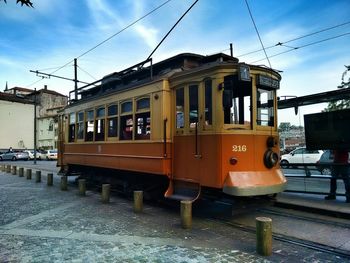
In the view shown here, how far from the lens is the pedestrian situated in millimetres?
8930

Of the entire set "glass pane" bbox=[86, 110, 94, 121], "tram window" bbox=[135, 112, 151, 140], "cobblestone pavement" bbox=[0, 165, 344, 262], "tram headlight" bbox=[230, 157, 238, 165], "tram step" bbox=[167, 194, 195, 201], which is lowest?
"cobblestone pavement" bbox=[0, 165, 344, 262]

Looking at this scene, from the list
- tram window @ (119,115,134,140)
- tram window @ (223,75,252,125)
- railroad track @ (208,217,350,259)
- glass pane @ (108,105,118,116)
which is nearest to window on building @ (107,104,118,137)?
glass pane @ (108,105,118,116)

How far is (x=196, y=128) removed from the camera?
26.0 ft

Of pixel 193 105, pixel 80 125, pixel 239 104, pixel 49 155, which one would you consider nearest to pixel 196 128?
pixel 193 105

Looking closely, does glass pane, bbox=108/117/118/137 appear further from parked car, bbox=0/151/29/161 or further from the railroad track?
parked car, bbox=0/151/29/161

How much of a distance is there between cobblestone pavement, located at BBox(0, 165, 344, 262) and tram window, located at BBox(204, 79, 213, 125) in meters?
2.27

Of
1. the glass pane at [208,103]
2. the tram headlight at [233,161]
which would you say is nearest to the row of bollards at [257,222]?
the tram headlight at [233,161]

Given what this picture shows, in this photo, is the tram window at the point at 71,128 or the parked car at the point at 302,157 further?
the parked car at the point at 302,157

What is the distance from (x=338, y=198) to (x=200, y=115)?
482 cm

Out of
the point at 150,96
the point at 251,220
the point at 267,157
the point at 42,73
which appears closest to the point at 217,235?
the point at 251,220

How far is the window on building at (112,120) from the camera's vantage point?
10.8 m

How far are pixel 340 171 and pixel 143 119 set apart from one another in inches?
210

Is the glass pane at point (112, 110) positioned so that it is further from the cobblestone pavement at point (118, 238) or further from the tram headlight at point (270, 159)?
the tram headlight at point (270, 159)

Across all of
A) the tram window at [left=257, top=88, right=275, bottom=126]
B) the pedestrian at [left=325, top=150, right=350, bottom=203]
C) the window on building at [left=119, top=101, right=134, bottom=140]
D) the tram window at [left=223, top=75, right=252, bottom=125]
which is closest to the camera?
the tram window at [left=223, top=75, right=252, bottom=125]
